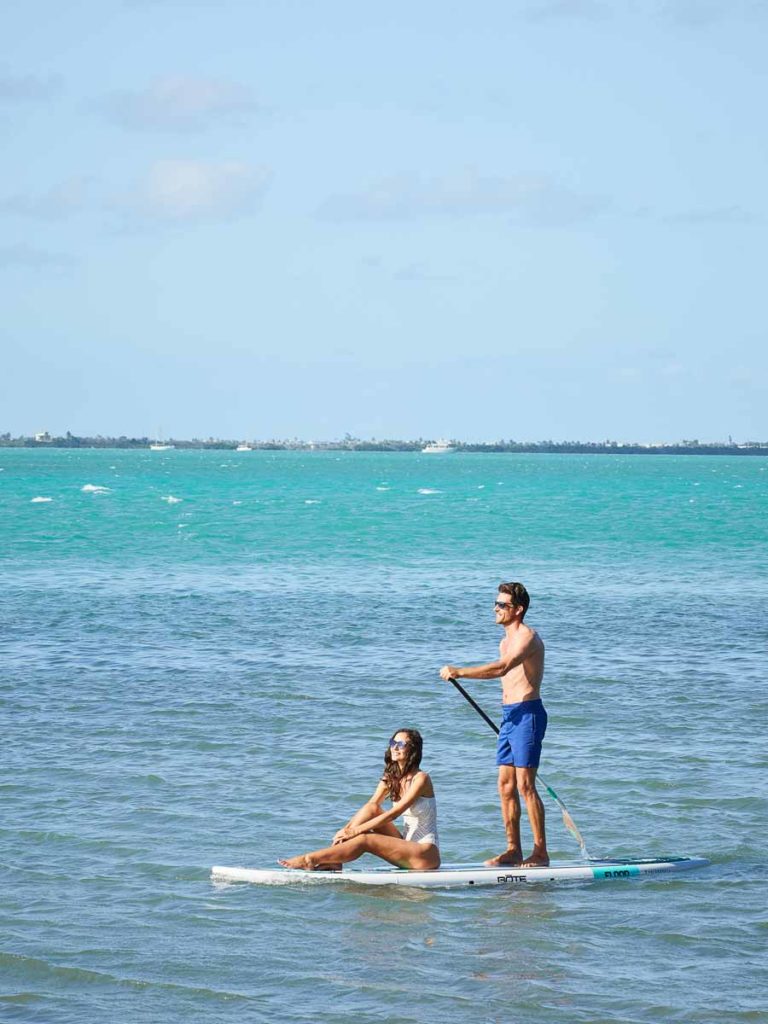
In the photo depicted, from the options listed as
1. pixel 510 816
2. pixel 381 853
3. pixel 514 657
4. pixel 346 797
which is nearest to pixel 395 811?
pixel 381 853

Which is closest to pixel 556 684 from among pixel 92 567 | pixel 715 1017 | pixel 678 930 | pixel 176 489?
pixel 678 930

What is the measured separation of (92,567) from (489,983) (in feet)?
102

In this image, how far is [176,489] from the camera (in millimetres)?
118375

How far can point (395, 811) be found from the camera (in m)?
10.8

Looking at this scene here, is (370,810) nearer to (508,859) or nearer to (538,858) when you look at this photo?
(508,859)

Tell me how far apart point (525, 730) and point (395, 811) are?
1.12m

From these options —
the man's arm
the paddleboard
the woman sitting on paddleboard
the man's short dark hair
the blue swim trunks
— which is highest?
the man's short dark hair

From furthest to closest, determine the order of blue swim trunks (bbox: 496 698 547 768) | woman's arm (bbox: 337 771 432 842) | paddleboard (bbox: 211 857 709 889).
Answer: blue swim trunks (bbox: 496 698 547 768) → woman's arm (bbox: 337 771 432 842) → paddleboard (bbox: 211 857 709 889)

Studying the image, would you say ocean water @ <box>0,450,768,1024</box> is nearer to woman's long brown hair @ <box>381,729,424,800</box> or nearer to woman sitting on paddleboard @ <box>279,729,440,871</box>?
woman sitting on paddleboard @ <box>279,729,440,871</box>

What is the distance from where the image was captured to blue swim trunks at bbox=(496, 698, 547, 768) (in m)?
10.9

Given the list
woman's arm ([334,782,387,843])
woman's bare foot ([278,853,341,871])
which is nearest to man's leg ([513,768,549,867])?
woman's arm ([334,782,387,843])

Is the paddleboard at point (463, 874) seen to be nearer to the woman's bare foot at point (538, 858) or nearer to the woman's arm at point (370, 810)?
the woman's bare foot at point (538, 858)

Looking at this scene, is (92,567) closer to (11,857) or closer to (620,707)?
(620,707)

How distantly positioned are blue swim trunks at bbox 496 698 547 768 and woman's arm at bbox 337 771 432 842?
692 millimetres
